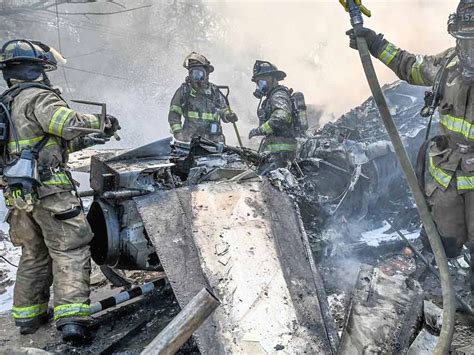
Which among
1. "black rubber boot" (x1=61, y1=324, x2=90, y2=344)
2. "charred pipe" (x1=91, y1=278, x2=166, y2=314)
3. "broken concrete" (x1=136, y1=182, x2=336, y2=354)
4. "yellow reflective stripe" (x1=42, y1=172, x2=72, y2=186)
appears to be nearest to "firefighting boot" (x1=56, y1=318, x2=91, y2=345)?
"black rubber boot" (x1=61, y1=324, x2=90, y2=344)

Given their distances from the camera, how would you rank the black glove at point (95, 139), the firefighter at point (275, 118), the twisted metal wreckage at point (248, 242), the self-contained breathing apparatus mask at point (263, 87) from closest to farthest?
the twisted metal wreckage at point (248, 242) → the black glove at point (95, 139) → the firefighter at point (275, 118) → the self-contained breathing apparatus mask at point (263, 87)

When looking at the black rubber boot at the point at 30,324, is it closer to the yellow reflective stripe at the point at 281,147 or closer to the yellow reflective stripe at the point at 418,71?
the yellow reflective stripe at the point at 418,71

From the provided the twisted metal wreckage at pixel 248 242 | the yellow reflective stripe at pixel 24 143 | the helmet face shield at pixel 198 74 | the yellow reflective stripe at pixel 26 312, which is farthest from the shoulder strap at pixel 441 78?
the helmet face shield at pixel 198 74

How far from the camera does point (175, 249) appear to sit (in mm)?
2580

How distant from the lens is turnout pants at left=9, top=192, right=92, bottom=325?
2852 millimetres

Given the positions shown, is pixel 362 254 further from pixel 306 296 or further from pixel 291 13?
pixel 291 13

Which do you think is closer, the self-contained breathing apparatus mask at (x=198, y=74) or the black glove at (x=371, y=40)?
the black glove at (x=371, y=40)

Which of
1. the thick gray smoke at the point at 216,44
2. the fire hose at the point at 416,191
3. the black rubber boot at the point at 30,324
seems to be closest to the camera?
the fire hose at the point at 416,191

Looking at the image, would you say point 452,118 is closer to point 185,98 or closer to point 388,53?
point 388,53

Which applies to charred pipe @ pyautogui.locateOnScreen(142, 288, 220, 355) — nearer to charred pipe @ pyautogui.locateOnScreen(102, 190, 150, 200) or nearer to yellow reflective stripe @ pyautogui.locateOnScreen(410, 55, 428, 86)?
charred pipe @ pyautogui.locateOnScreen(102, 190, 150, 200)

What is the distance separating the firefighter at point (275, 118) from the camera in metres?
5.39

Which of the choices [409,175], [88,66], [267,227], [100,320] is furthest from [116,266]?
[88,66]

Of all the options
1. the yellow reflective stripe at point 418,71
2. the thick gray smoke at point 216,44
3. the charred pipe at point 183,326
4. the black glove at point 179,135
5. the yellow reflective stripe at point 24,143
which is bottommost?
the charred pipe at point 183,326

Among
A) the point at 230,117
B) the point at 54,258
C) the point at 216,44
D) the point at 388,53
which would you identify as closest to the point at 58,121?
the point at 54,258
